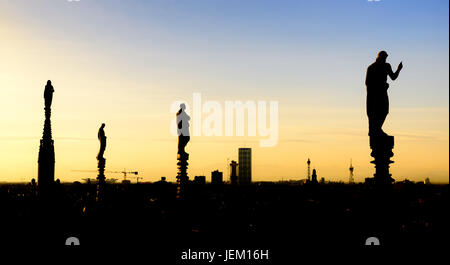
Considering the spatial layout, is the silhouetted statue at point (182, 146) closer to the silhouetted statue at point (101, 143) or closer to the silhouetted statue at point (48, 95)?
the silhouetted statue at point (101, 143)

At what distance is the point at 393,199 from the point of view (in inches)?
517

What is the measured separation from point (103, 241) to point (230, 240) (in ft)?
20.5

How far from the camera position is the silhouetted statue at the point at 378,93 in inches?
553

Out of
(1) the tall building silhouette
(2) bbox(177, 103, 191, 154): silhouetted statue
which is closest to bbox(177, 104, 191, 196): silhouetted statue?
(2) bbox(177, 103, 191, 154): silhouetted statue

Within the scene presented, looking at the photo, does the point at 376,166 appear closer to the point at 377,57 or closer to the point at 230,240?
the point at 377,57

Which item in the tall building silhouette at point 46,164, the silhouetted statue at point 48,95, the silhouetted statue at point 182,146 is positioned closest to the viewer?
the silhouetted statue at point 182,146

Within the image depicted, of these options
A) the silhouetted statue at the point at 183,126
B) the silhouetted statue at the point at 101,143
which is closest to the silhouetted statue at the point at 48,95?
the silhouetted statue at the point at 101,143

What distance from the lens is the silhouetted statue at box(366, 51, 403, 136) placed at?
14047 millimetres

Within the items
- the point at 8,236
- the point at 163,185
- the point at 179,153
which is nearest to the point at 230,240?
the point at 179,153

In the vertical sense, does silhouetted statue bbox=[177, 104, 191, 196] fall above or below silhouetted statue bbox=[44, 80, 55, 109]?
below

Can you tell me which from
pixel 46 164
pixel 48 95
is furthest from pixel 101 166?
pixel 46 164

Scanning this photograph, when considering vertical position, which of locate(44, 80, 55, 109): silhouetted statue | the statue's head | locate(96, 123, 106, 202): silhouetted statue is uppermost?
locate(44, 80, 55, 109): silhouetted statue

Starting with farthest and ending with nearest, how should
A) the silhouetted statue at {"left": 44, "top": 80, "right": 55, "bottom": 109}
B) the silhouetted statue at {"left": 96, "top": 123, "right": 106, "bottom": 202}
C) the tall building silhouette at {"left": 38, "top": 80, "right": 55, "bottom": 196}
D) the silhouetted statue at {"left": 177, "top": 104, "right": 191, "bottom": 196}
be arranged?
the tall building silhouette at {"left": 38, "top": 80, "right": 55, "bottom": 196} → the silhouetted statue at {"left": 44, "top": 80, "right": 55, "bottom": 109} → the silhouetted statue at {"left": 96, "top": 123, "right": 106, "bottom": 202} → the silhouetted statue at {"left": 177, "top": 104, "right": 191, "bottom": 196}

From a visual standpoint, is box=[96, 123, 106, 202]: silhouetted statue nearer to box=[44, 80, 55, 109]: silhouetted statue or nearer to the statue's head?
box=[44, 80, 55, 109]: silhouetted statue
